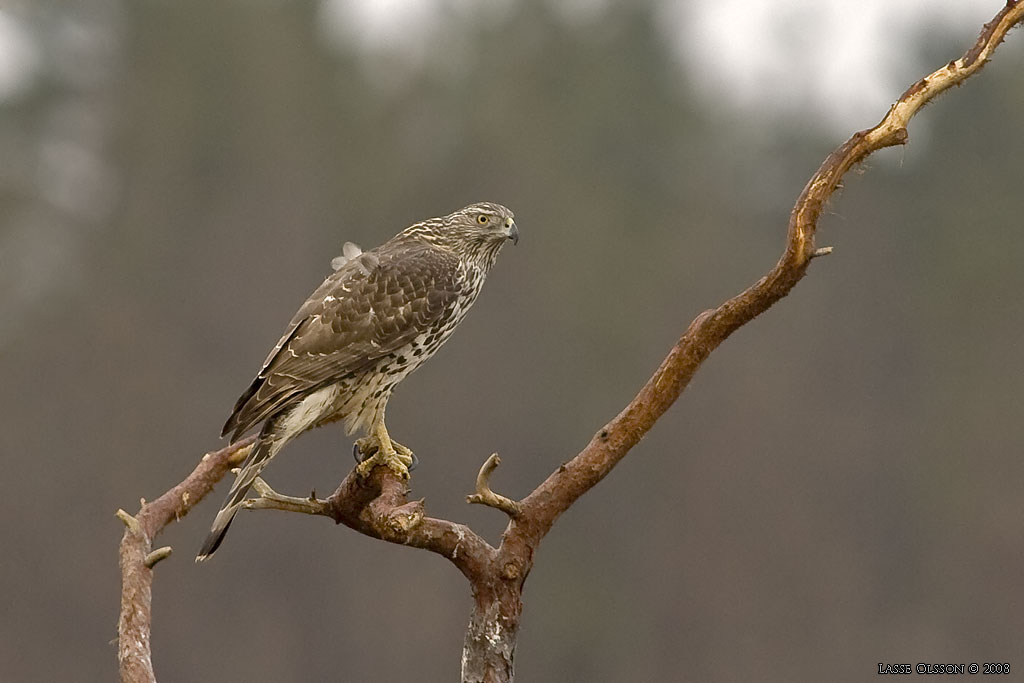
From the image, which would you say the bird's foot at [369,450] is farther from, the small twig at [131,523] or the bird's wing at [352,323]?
the small twig at [131,523]

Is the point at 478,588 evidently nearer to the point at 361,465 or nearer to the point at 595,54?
the point at 361,465

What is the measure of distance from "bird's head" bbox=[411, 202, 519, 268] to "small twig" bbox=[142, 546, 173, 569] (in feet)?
7.63

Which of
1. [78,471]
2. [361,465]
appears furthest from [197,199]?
[361,465]

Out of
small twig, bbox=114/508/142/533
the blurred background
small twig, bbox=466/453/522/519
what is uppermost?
the blurred background

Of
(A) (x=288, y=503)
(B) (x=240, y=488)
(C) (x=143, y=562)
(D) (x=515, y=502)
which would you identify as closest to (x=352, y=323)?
(B) (x=240, y=488)

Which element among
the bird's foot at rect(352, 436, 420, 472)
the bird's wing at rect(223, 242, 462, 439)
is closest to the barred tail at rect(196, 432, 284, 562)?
the bird's wing at rect(223, 242, 462, 439)

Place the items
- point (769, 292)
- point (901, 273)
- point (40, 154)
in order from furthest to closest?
point (901, 273), point (40, 154), point (769, 292)

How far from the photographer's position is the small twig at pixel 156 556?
4.43m

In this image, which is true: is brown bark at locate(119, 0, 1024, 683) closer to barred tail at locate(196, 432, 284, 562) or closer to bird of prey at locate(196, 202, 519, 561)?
barred tail at locate(196, 432, 284, 562)

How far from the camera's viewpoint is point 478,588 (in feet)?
16.1

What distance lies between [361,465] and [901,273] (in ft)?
88.5

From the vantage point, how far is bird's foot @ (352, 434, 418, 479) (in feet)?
16.5

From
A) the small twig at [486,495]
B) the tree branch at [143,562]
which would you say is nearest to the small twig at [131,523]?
the tree branch at [143,562]

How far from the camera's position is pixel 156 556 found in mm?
4484
